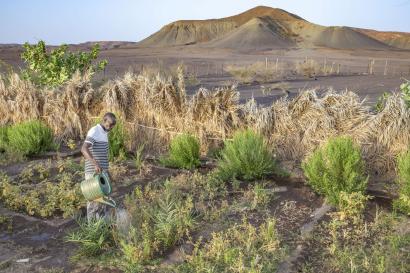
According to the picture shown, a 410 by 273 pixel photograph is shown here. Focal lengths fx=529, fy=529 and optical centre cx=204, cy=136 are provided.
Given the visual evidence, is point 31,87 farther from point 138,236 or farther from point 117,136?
point 138,236

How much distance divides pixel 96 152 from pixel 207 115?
319 cm

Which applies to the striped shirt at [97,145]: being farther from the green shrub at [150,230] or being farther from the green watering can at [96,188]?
the green shrub at [150,230]

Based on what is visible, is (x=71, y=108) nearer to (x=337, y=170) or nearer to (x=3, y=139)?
(x=3, y=139)

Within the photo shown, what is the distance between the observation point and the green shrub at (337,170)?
5.70 metres

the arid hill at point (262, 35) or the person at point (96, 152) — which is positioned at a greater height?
the person at point (96, 152)

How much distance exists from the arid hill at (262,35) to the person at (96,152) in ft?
290

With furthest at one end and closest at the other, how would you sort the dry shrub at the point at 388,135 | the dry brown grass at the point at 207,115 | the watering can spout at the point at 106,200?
the dry brown grass at the point at 207,115 < the dry shrub at the point at 388,135 < the watering can spout at the point at 106,200

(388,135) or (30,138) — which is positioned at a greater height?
(388,135)

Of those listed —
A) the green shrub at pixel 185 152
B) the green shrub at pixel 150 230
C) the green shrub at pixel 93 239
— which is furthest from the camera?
the green shrub at pixel 185 152

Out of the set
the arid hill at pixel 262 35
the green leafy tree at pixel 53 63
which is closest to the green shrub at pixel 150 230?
the green leafy tree at pixel 53 63

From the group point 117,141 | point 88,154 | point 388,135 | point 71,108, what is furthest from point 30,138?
point 388,135

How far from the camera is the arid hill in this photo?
328ft

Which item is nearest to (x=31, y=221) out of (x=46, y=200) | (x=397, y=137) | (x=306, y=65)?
(x=46, y=200)

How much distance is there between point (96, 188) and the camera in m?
5.23
